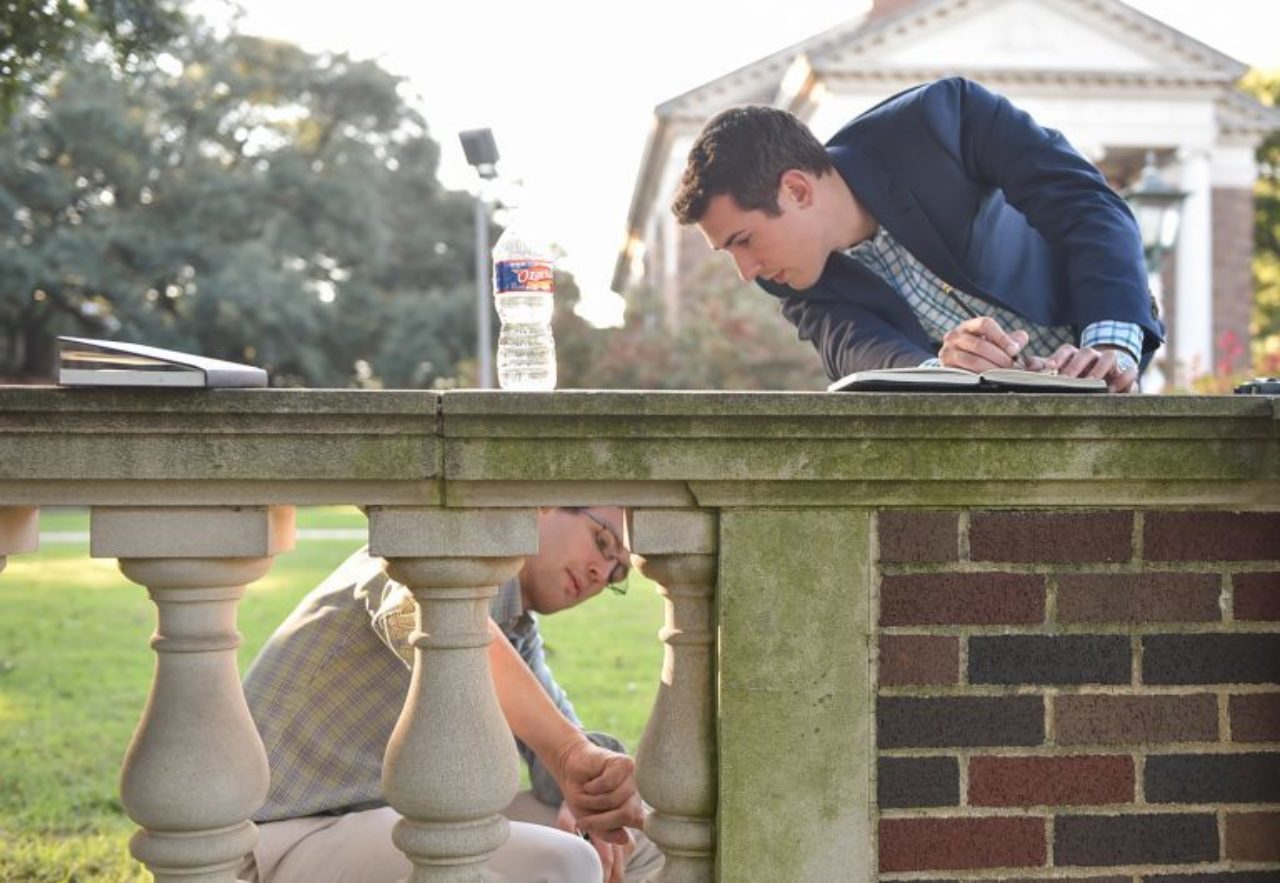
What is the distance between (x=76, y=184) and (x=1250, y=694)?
120 feet

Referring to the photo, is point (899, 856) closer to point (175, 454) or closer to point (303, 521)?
point (175, 454)

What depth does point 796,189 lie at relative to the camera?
3365 millimetres

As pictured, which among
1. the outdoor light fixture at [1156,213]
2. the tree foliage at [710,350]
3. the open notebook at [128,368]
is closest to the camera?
the open notebook at [128,368]

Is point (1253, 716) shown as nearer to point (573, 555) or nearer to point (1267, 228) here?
point (573, 555)

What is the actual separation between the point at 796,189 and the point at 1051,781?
162 centimetres

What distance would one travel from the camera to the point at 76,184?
35094 millimetres

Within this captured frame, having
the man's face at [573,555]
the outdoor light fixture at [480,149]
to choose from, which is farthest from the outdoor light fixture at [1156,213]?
the outdoor light fixture at [480,149]

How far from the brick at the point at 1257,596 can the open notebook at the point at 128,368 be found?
1.61m

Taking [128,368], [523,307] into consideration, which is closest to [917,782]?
[128,368]

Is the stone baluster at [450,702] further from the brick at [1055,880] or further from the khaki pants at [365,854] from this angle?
the brick at [1055,880]

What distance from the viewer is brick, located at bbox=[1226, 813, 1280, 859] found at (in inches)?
90.0

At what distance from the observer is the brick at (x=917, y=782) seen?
86.9 inches

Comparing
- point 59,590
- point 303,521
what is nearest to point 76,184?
point 303,521

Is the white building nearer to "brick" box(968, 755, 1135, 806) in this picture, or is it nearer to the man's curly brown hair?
the man's curly brown hair
